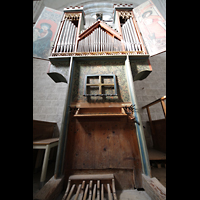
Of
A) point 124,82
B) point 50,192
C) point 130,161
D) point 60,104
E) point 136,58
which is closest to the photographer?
point 50,192

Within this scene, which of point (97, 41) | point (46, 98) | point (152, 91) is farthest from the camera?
point (152, 91)

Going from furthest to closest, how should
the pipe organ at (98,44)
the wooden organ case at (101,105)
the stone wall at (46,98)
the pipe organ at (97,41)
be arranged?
1. the stone wall at (46,98)
2. the pipe organ at (98,44)
3. the pipe organ at (97,41)
4. the wooden organ case at (101,105)

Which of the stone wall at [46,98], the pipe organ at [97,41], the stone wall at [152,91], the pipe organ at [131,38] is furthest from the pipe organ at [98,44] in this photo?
the stone wall at [152,91]

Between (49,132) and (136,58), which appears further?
(49,132)

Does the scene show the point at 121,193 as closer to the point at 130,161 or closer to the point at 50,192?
the point at 130,161

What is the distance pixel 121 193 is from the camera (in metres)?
1.47

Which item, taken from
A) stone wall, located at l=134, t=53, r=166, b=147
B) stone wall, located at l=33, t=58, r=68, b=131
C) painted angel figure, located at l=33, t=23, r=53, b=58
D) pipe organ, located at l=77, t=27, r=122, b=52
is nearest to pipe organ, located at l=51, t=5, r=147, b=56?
pipe organ, located at l=77, t=27, r=122, b=52

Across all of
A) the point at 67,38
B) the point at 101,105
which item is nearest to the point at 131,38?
the point at 67,38

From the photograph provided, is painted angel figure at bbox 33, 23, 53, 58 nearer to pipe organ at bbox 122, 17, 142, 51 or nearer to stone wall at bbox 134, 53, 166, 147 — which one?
pipe organ at bbox 122, 17, 142, 51

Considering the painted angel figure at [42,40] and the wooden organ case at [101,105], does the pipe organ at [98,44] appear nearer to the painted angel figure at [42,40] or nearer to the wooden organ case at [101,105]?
the wooden organ case at [101,105]

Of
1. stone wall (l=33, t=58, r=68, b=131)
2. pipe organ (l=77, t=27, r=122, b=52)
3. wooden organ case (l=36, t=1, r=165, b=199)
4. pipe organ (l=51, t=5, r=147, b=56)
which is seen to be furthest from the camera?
stone wall (l=33, t=58, r=68, b=131)

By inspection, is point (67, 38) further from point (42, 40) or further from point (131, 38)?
point (131, 38)
